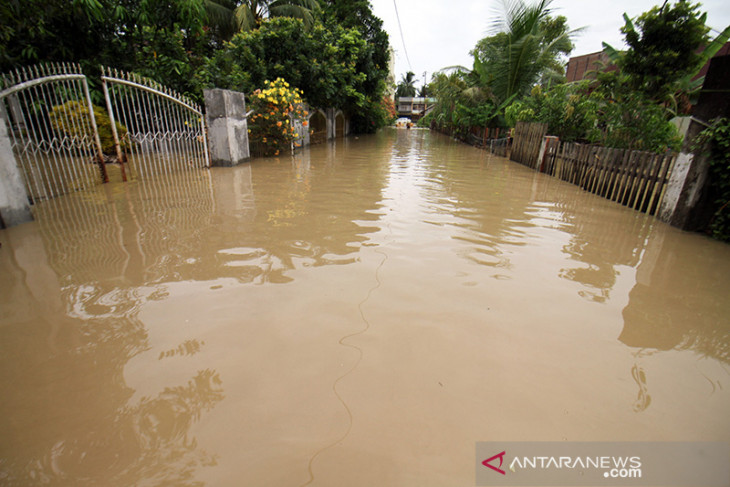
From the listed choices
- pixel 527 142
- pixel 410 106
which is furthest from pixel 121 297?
pixel 410 106

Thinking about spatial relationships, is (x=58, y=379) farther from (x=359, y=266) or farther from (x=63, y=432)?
(x=359, y=266)

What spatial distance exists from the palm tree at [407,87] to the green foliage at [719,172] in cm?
7337

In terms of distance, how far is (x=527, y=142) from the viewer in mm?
11570

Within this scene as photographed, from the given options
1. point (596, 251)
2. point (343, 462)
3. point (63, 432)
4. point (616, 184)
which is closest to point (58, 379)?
point (63, 432)

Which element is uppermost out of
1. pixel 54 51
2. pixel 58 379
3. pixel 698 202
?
pixel 54 51

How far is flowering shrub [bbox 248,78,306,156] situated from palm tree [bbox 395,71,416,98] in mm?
66395

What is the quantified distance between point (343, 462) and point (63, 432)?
1353 mm

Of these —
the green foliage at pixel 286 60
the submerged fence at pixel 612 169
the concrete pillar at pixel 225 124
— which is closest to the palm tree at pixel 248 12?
the green foliage at pixel 286 60

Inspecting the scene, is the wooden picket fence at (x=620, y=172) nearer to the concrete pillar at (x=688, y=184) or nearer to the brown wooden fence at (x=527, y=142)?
the concrete pillar at (x=688, y=184)

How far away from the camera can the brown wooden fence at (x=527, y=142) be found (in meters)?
10.7

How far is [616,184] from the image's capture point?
6.79 meters

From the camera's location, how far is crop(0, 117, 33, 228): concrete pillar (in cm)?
446

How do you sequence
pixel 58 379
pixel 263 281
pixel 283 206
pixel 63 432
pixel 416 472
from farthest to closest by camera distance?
pixel 283 206
pixel 263 281
pixel 58 379
pixel 63 432
pixel 416 472

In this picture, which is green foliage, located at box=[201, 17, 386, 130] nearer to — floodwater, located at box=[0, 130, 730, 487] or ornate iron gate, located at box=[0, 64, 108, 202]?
ornate iron gate, located at box=[0, 64, 108, 202]
